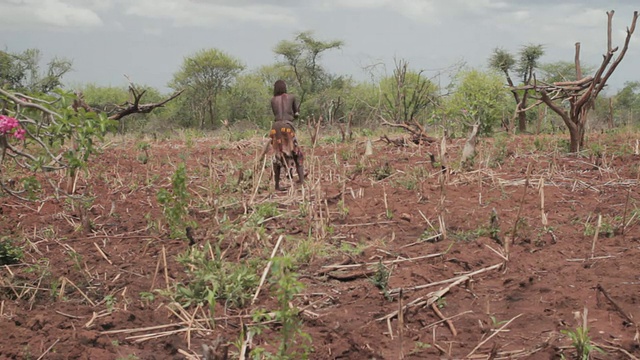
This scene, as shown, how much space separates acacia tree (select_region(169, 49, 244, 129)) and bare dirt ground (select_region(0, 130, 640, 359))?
79.0 ft

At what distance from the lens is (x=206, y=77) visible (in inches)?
1329

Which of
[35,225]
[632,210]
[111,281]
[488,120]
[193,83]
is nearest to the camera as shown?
[111,281]

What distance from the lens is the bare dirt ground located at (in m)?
3.94

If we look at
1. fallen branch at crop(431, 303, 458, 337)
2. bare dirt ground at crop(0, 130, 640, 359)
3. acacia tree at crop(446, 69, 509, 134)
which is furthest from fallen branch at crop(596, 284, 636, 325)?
acacia tree at crop(446, 69, 509, 134)

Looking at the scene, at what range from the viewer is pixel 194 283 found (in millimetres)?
4695

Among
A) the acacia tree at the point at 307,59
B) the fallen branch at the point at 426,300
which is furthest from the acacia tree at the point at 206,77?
the fallen branch at the point at 426,300

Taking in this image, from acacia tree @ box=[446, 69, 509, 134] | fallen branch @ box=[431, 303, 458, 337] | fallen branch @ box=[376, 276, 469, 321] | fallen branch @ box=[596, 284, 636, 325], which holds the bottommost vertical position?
fallen branch @ box=[431, 303, 458, 337]

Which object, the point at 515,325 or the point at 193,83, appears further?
the point at 193,83

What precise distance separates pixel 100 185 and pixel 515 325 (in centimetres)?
602

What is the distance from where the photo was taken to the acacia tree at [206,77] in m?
32.3

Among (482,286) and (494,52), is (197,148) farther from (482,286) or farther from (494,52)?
(494,52)

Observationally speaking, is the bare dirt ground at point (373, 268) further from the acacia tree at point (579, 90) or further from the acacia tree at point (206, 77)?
the acacia tree at point (206, 77)

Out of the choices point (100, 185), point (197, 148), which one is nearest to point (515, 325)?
point (100, 185)

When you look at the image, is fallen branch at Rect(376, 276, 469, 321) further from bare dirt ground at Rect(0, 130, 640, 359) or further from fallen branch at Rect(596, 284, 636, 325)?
fallen branch at Rect(596, 284, 636, 325)
